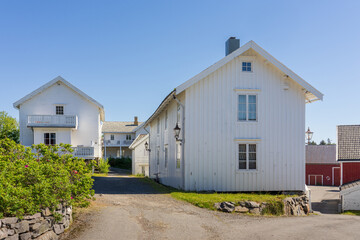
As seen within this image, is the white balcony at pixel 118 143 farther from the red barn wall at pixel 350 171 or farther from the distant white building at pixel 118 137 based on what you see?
the red barn wall at pixel 350 171

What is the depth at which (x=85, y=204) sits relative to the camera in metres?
10.6

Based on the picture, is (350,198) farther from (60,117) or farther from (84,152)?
(60,117)

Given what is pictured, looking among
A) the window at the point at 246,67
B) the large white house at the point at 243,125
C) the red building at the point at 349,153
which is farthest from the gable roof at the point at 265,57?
the red building at the point at 349,153

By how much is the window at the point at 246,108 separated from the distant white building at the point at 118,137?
46854 millimetres

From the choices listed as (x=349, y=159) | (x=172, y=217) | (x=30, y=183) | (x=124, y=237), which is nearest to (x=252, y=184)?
(x=172, y=217)

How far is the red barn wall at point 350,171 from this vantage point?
106ft

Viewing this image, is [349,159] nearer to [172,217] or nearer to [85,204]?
[172,217]

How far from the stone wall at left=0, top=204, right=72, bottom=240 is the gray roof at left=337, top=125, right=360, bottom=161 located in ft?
96.0

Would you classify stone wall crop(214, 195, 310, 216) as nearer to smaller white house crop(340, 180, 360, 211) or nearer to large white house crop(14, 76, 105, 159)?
smaller white house crop(340, 180, 360, 211)

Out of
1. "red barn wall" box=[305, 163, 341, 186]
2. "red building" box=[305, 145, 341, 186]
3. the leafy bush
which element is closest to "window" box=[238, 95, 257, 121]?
"red building" box=[305, 145, 341, 186]

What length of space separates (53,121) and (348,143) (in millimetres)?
28248

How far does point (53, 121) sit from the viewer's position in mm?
35844

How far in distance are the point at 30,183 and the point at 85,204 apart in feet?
7.10

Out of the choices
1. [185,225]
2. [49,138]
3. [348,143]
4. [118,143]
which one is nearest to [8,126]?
[118,143]
